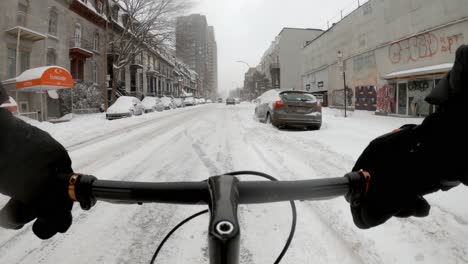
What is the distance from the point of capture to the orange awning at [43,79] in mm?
15422

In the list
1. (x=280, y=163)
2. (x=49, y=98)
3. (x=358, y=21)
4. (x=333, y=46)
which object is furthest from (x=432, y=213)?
(x=333, y=46)

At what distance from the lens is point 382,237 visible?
248cm

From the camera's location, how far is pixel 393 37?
17938mm

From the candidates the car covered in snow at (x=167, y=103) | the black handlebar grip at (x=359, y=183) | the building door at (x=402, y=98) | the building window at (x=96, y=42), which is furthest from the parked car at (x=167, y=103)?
the black handlebar grip at (x=359, y=183)

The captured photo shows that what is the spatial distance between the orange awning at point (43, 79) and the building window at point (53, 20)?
25.7 ft

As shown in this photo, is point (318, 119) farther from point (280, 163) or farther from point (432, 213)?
point (432, 213)

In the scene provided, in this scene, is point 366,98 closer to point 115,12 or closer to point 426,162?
point 426,162

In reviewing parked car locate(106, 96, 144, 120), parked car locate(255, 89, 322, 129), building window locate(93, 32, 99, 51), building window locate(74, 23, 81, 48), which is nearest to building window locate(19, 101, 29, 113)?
parked car locate(106, 96, 144, 120)

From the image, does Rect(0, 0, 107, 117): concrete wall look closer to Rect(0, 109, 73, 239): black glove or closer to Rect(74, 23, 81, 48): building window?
Rect(74, 23, 81, 48): building window

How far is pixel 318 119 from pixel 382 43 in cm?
1278

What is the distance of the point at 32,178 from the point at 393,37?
21.2m

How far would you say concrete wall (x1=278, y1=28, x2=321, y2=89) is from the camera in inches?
2213

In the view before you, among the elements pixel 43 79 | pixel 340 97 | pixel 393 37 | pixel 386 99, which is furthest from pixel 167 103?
pixel 393 37

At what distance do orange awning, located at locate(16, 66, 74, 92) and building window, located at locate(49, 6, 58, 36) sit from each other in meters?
7.84
